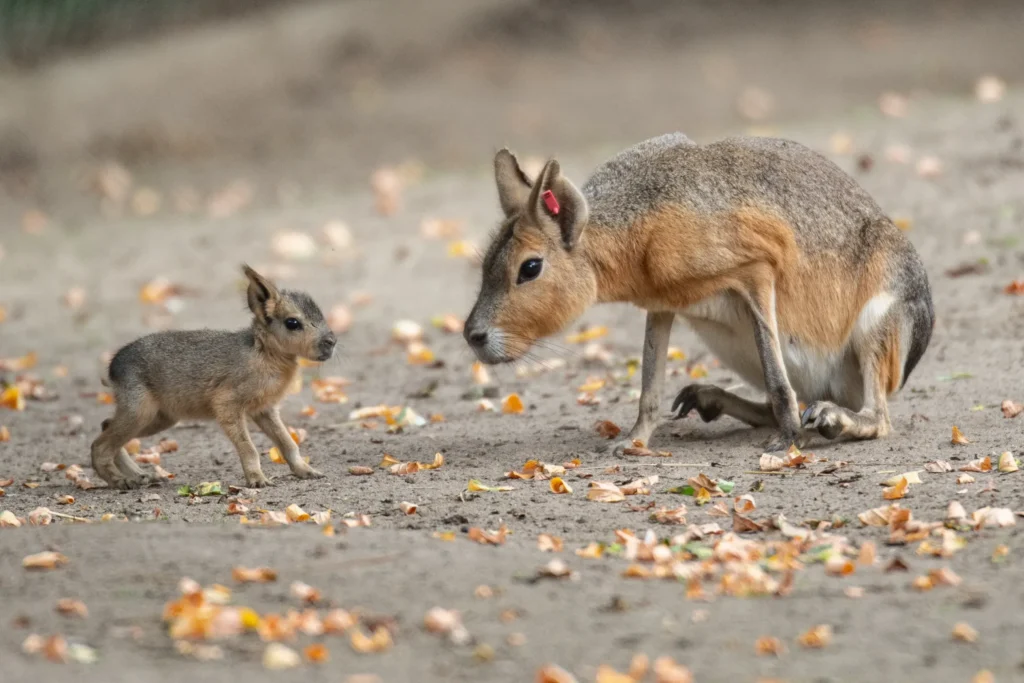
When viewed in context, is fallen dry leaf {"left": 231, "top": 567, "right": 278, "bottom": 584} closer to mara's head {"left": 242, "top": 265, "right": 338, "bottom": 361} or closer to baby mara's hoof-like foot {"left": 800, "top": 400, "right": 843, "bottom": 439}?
mara's head {"left": 242, "top": 265, "right": 338, "bottom": 361}

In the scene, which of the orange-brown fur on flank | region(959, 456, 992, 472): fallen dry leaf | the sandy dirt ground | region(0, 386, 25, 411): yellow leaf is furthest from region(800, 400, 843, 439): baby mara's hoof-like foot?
region(0, 386, 25, 411): yellow leaf

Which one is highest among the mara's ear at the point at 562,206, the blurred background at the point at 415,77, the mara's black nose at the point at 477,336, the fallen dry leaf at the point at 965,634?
the blurred background at the point at 415,77

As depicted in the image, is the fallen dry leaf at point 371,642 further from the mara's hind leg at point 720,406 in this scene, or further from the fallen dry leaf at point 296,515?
the mara's hind leg at point 720,406

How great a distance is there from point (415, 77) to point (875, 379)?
996cm

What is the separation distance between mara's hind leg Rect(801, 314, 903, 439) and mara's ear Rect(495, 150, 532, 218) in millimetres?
1463

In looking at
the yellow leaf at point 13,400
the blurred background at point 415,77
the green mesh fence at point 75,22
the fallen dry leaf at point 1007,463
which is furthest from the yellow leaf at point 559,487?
the green mesh fence at point 75,22

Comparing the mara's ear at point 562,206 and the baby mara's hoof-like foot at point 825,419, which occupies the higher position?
the mara's ear at point 562,206

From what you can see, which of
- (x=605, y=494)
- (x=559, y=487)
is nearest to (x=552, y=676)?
(x=605, y=494)

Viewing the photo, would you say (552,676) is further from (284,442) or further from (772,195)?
(772,195)

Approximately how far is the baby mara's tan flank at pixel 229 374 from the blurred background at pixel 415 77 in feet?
24.0

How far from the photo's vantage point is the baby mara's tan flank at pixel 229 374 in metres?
5.96

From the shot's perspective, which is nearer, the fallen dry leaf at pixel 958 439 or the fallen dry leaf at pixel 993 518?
the fallen dry leaf at pixel 993 518

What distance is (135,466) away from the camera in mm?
6297

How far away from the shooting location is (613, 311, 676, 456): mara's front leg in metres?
6.38
